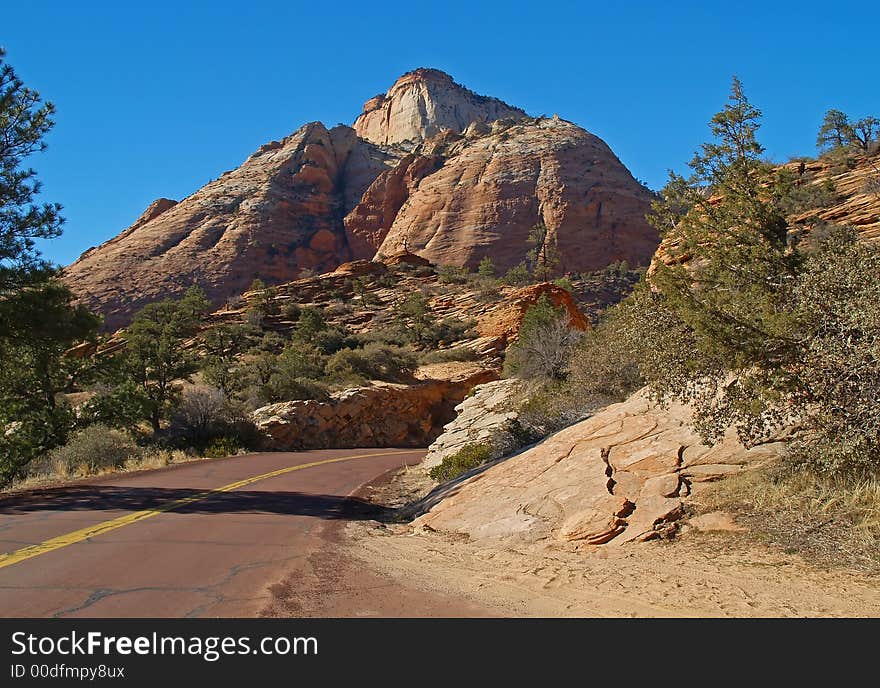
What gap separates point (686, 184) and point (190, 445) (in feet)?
64.2

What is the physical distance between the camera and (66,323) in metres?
14.4

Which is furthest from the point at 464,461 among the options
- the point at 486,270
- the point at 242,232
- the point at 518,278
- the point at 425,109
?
the point at 425,109

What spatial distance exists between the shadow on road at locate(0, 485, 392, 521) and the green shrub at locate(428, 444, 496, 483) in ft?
7.48

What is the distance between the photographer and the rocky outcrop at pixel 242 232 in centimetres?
7969

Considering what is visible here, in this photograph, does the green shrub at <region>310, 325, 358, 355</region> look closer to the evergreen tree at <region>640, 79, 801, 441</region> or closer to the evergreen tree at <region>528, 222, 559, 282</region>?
the evergreen tree at <region>528, 222, 559, 282</region>

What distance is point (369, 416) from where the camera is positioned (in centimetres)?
3359

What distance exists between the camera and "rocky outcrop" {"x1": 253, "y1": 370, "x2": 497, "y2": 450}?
93.5 ft

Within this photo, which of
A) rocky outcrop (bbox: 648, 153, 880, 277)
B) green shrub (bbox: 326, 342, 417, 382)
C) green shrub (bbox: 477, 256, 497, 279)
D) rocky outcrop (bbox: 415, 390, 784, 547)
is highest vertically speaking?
green shrub (bbox: 477, 256, 497, 279)

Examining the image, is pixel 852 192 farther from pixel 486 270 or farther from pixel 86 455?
pixel 486 270

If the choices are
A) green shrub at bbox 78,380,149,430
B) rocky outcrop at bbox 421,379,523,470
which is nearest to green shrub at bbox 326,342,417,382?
rocky outcrop at bbox 421,379,523,470

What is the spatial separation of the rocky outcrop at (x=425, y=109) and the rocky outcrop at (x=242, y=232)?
152ft

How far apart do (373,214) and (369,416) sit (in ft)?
215

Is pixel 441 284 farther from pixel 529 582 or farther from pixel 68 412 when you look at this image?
pixel 529 582

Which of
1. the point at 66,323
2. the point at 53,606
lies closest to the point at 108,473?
the point at 66,323
